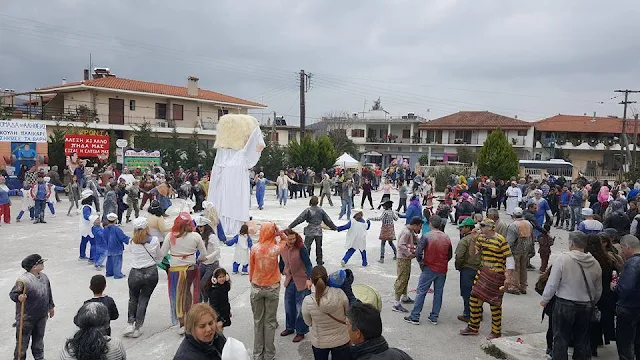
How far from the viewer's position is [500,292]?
19.1 ft

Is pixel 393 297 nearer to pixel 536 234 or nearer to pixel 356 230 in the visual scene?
pixel 356 230

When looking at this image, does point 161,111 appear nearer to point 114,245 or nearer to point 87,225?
point 87,225

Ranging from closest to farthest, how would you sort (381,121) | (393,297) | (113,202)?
(393,297), (113,202), (381,121)

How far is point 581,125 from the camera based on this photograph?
4772cm

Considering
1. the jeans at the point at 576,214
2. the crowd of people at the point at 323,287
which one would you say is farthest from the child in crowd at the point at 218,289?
the jeans at the point at 576,214

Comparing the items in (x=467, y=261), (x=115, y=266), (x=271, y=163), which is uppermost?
(x=271, y=163)

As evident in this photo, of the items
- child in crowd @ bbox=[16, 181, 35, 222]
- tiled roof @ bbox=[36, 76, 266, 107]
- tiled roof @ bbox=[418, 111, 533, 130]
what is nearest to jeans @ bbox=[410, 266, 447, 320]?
child in crowd @ bbox=[16, 181, 35, 222]

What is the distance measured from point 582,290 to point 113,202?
393 inches

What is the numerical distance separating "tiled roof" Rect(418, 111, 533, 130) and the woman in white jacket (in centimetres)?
4602

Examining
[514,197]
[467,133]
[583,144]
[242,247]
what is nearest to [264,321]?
[242,247]

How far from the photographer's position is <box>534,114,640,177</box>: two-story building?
152 feet

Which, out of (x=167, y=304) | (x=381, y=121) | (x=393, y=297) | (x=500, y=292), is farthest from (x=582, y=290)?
(x=381, y=121)

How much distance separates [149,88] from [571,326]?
3560 cm

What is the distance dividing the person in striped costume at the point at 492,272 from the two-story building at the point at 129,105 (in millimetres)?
28823
